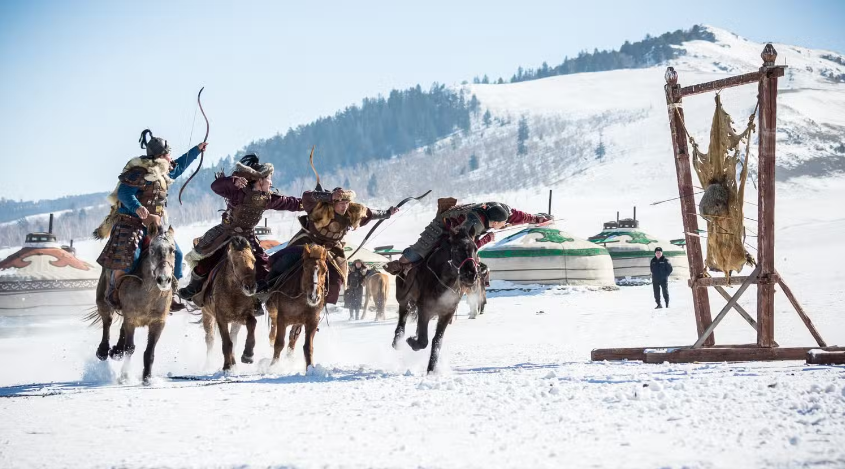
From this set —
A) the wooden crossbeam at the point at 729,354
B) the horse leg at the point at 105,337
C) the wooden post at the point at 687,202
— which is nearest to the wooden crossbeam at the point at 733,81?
the wooden post at the point at 687,202

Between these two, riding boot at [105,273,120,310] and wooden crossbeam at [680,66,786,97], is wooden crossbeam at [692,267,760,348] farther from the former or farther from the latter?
riding boot at [105,273,120,310]

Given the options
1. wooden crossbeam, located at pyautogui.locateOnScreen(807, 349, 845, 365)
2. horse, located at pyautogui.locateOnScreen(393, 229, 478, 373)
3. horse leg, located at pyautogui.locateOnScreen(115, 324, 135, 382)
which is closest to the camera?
wooden crossbeam, located at pyautogui.locateOnScreen(807, 349, 845, 365)

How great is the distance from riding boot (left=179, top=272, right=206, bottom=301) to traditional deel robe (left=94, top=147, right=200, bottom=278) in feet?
1.67

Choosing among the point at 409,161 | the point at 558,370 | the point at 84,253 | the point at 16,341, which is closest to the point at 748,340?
the point at 558,370

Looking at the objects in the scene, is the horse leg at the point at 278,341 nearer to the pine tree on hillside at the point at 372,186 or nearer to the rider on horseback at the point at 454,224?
the rider on horseback at the point at 454,224

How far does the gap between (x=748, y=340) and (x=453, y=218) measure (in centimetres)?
638

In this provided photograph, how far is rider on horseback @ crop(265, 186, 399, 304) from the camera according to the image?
10359mm

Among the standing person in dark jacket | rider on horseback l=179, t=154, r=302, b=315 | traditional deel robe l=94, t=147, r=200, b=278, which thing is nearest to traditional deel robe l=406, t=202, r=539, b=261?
rider on horseback l=179, t=154, r=302, b=315

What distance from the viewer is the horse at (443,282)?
31.7ft

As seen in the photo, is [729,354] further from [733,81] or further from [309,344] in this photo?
[309,344]

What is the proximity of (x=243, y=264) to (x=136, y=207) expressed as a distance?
1.20 m

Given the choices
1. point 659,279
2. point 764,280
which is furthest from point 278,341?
point 659,279

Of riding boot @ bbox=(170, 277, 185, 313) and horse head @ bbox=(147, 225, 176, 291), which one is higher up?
horse head @ bbox=(147, 225, 176, 291)

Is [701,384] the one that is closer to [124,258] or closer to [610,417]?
[610,417]
